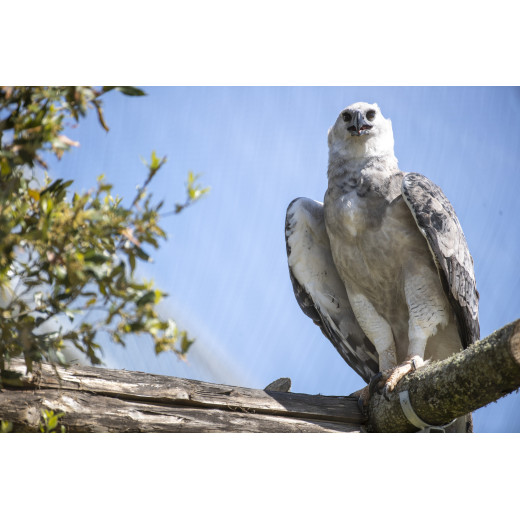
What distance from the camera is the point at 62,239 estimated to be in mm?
1180

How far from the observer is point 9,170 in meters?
1.16

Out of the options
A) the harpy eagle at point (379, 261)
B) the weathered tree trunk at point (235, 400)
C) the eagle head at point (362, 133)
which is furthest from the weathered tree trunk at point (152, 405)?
the eagle head at point (362, 133)

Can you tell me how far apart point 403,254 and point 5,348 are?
1.52 metres

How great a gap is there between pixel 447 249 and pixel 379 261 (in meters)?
0.27

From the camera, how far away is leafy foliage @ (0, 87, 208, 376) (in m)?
1.16

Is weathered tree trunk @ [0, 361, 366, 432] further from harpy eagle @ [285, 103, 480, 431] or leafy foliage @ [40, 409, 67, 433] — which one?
harpy eagle @ [285, 103, 480, 431]

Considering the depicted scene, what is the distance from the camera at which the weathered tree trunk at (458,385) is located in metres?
1.59

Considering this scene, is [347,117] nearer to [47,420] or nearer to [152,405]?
[152,405]

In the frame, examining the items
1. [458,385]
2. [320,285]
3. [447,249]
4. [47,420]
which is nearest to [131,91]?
[47,420]

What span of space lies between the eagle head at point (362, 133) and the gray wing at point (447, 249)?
26 cm

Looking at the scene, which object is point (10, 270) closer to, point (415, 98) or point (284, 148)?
point (284, 148)

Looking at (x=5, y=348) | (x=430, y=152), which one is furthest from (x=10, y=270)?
(x=430, y=152)

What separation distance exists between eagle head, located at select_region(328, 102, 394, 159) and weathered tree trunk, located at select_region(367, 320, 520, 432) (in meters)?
0.93

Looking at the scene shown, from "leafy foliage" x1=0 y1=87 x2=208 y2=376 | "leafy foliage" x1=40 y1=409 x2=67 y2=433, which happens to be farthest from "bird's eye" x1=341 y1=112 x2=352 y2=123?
"leafy foliage" x1=40 y1=409 x2=67 y2=433
